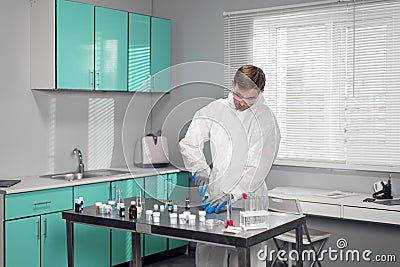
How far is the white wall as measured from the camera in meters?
4.41

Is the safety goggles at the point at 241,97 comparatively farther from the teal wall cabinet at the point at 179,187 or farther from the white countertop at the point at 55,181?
the white countertop at the point at 55,181

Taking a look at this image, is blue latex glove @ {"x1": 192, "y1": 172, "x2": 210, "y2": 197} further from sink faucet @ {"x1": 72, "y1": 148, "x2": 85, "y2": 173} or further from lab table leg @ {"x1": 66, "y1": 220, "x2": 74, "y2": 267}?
sink faucet @ {"x1": 72, "y1": 148, "x2": 85, "y2": 173}

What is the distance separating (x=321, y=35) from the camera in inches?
184

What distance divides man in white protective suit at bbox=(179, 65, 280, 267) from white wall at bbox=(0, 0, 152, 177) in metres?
0.87

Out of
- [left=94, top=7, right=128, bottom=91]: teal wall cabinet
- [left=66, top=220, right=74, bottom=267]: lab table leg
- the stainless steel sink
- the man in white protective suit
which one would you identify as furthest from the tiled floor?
the man in white protective suit

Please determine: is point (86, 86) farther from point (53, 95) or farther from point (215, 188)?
point (215, 188)

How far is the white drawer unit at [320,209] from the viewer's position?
4168mm

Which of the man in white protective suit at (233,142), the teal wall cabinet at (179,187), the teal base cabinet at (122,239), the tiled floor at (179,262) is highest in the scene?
the man in white protective suit at (233,142)

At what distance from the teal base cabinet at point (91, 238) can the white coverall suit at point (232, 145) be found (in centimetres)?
132

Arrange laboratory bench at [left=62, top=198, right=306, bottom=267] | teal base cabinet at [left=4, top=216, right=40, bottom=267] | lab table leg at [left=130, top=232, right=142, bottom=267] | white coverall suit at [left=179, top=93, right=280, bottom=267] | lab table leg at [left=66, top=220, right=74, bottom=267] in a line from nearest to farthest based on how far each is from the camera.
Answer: laboratory bench at [left=62, top=198, right=306, bottom=267] < white coverall suit at [left=179, top=93, right=280, bottom=267] < lab table leg at [left=130, top=232, right=142, bottom=267] < lab table leg at [left=66, top=220, right=74, bottom=267] < teal base cabinet at [left=4, top=216, right=40, bottom=267]

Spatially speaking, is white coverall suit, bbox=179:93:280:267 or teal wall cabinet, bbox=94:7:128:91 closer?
white coverall suit, bbox=179:93:280:267

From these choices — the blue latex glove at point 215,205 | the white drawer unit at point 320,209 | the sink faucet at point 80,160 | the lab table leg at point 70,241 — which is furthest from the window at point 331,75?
the lab table leg at point 70,241

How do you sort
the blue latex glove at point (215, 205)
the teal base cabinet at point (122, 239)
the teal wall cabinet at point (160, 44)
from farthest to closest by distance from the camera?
the teal wall cabinet at point (160, 44) → the teal base cabinet at point (122, 239) → the blue latex glove at point (215, 205)

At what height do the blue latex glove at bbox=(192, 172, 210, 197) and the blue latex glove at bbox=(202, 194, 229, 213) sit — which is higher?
the blue latex glove at bbox=(192, 172, 210, 197)
